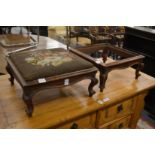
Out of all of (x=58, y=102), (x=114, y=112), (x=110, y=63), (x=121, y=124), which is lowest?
(x=121, y=124)

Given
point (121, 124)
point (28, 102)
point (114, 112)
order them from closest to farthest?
1. point (28, 102)
2. point (114, 112)
3. point (121, 124)

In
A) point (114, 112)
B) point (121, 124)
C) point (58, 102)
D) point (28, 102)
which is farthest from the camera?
point (121, 124)

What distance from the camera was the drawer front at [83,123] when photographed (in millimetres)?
884

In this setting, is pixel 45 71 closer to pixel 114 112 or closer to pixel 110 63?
pixel 110 63

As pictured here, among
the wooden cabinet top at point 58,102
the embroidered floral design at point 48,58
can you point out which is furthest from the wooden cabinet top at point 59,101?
the embroidered floral design at point 48,58

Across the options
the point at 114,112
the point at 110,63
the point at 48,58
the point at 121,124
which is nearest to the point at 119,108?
the point at 114,112

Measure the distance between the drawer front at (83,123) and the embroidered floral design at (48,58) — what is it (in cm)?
28

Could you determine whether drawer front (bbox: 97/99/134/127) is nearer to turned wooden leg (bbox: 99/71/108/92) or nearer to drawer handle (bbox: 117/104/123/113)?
drawer handle (bbox: 117/104/123/113)

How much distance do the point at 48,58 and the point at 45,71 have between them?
151 millimetres

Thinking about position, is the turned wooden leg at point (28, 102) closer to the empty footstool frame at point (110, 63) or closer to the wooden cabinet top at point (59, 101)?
the wooden cabinet top at point (59, 101)

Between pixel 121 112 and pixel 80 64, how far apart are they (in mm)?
424

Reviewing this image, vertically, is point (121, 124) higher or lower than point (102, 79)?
lower

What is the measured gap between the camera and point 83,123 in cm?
95

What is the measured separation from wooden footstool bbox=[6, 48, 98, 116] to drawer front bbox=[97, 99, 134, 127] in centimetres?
13
